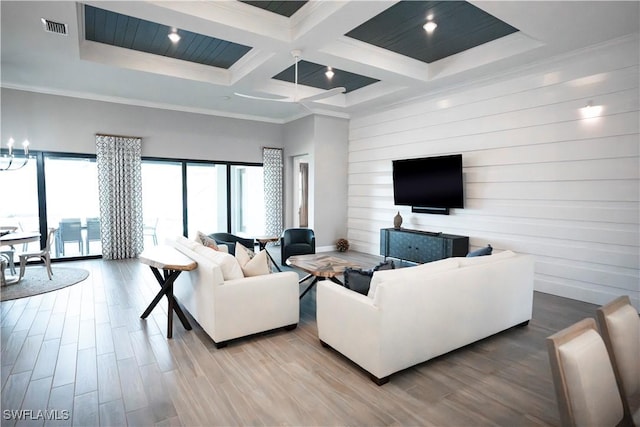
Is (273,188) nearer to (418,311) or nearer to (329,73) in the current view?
(329,73)

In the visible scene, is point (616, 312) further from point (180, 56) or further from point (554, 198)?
point (180, 56)

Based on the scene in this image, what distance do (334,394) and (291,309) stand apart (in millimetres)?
1151

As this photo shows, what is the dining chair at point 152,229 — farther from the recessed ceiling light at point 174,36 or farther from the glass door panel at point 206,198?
the recessed ceiling light at point 174,36

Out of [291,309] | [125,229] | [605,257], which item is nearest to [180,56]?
[125,229]

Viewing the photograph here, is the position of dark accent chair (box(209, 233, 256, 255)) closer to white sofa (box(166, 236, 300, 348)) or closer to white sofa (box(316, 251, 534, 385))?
white sofa (box(166, 236, 300, 348))

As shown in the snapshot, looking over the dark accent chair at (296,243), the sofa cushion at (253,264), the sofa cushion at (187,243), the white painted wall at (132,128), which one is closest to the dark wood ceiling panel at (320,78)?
the white painted wall at (132,128)

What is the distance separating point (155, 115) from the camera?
721 centimetres

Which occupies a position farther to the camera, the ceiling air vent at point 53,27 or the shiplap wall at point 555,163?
the shiplap wall at point 555,163

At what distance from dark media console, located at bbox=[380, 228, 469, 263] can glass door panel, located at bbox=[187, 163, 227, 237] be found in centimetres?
391

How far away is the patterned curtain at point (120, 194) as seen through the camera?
6.71 m

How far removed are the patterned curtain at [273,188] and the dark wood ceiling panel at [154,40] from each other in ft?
10.2

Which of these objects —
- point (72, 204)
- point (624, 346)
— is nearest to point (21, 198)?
point (72, 204)

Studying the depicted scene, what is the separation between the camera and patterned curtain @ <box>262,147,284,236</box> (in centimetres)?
852

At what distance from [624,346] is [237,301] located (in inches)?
103
